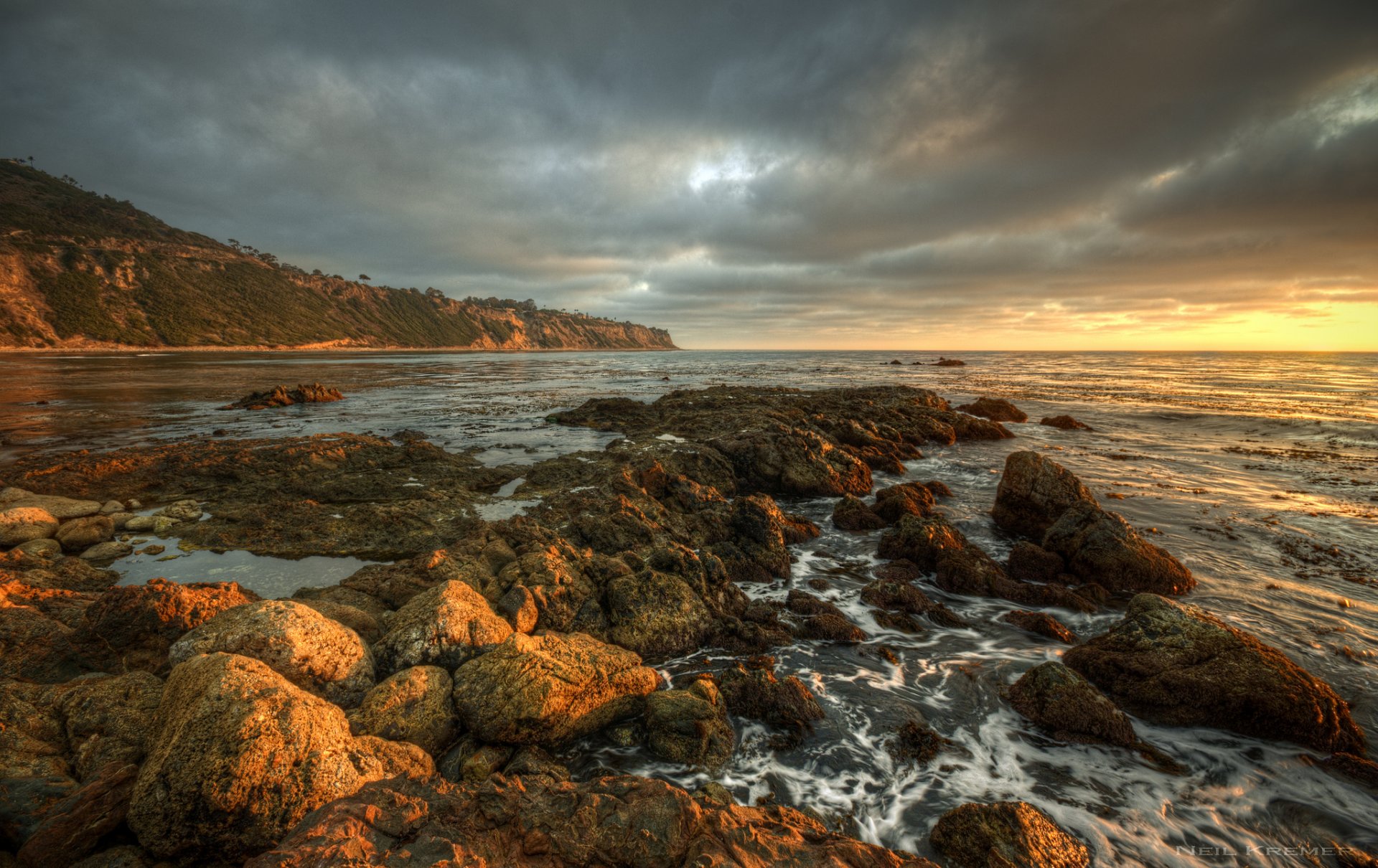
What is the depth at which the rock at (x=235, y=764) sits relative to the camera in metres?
3.20

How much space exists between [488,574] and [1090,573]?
11.2 metres

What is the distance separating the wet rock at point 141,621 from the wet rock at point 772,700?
6.08 meters

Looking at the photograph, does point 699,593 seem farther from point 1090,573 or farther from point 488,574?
point 1090,573

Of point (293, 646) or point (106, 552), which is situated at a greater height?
point (293, 646)

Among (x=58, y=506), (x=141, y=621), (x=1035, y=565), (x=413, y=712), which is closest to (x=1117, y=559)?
(x=1035, y=565)

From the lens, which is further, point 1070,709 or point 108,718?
point 1070,709

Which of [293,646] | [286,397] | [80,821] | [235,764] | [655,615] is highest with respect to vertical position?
[286,397]

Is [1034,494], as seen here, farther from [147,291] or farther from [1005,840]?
[147,291]

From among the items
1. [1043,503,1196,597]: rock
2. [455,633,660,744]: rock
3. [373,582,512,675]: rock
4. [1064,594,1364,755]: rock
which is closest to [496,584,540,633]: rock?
[373,582,512,675]: rock

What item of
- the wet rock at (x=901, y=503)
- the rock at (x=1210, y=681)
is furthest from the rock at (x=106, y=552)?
the rock at (x=1210, y=681)

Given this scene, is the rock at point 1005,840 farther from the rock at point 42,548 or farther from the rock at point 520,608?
the rock at point 42,548

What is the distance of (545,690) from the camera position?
524 cm

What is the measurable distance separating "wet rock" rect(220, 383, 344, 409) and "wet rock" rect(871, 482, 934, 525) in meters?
33.5

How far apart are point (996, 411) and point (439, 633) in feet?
107
